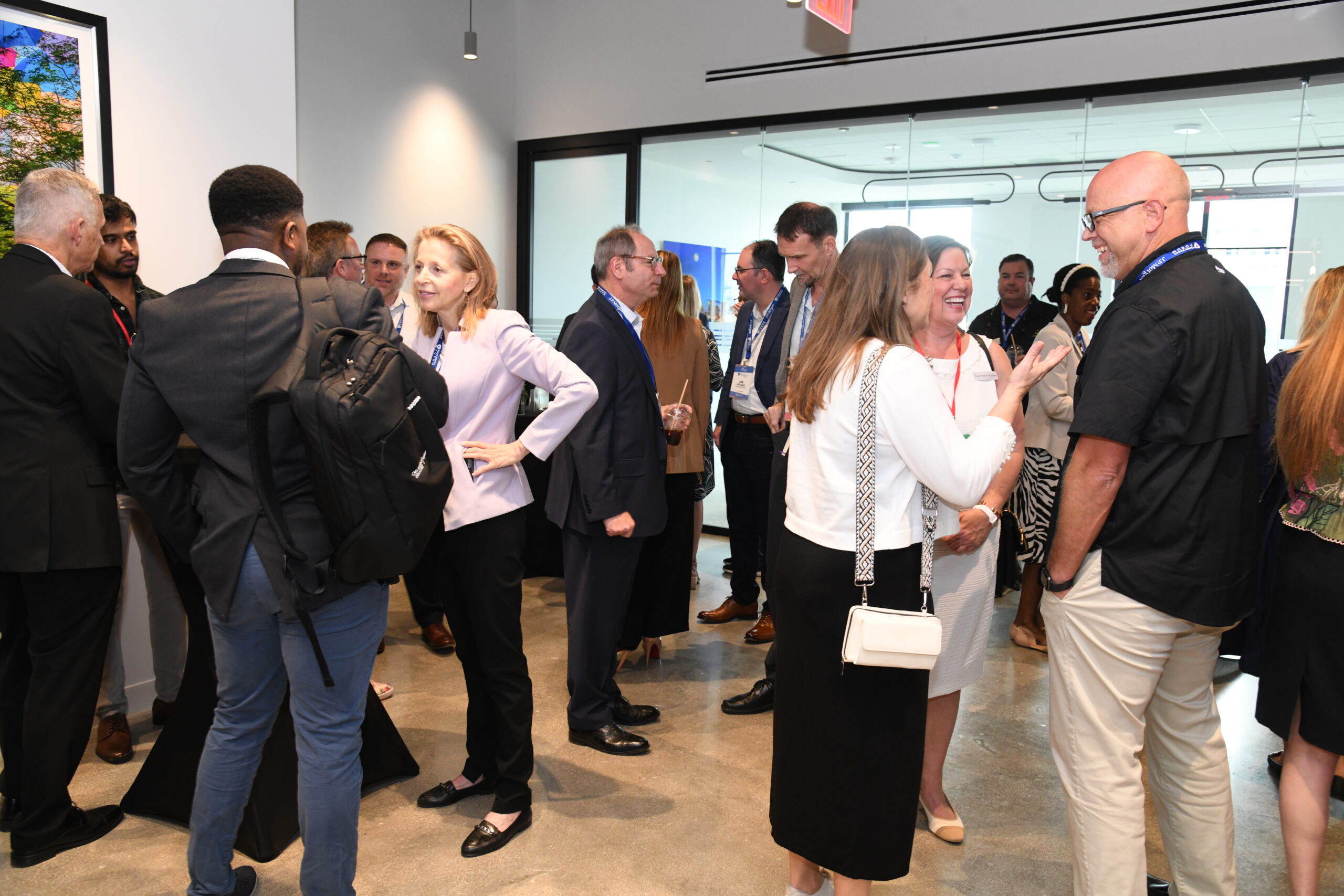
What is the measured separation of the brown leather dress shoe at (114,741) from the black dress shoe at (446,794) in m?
1.14

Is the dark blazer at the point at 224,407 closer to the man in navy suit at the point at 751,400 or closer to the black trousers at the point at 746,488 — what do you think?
the man in navy suit at the point at 751,400

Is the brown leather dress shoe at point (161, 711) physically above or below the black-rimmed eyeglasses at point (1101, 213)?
below

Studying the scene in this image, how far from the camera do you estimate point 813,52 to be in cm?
595

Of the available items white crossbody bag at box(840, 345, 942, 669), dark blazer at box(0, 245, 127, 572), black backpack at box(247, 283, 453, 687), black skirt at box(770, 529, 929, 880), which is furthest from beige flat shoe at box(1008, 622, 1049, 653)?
dark blazer at box(0, 245, 127, 572)

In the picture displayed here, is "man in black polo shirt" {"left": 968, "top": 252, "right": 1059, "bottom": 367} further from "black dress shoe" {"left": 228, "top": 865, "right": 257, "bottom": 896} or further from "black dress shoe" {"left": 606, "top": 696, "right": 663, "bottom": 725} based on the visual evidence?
"black dress shoe" {"left": 228, "top": 865, "right": 257, "bottom": 896}

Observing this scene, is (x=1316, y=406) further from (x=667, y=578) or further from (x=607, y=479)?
(x=667, y=578)

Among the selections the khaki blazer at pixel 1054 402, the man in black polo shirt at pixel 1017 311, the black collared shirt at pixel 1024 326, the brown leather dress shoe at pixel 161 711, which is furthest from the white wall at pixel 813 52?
the brown leather dress shoe at pixel 161 711

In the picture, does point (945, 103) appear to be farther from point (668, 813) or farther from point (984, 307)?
point (668, 813)

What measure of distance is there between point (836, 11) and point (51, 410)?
14.9 ft

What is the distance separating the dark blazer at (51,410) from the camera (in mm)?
2459

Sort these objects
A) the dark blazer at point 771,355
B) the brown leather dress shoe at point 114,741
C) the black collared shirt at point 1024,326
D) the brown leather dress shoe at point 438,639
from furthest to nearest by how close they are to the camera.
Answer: the black collared shirt at point 1024,326, the brown leather dress shoe at point 438,639, the dark blazer at point 771,355, the brown leather dress shoe at point 114,741

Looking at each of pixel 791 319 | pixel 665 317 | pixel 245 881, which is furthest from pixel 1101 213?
pixel 245 881

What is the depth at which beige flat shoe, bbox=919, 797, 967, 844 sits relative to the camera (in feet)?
8.73

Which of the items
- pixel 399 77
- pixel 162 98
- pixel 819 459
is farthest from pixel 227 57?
pixel 819 459
